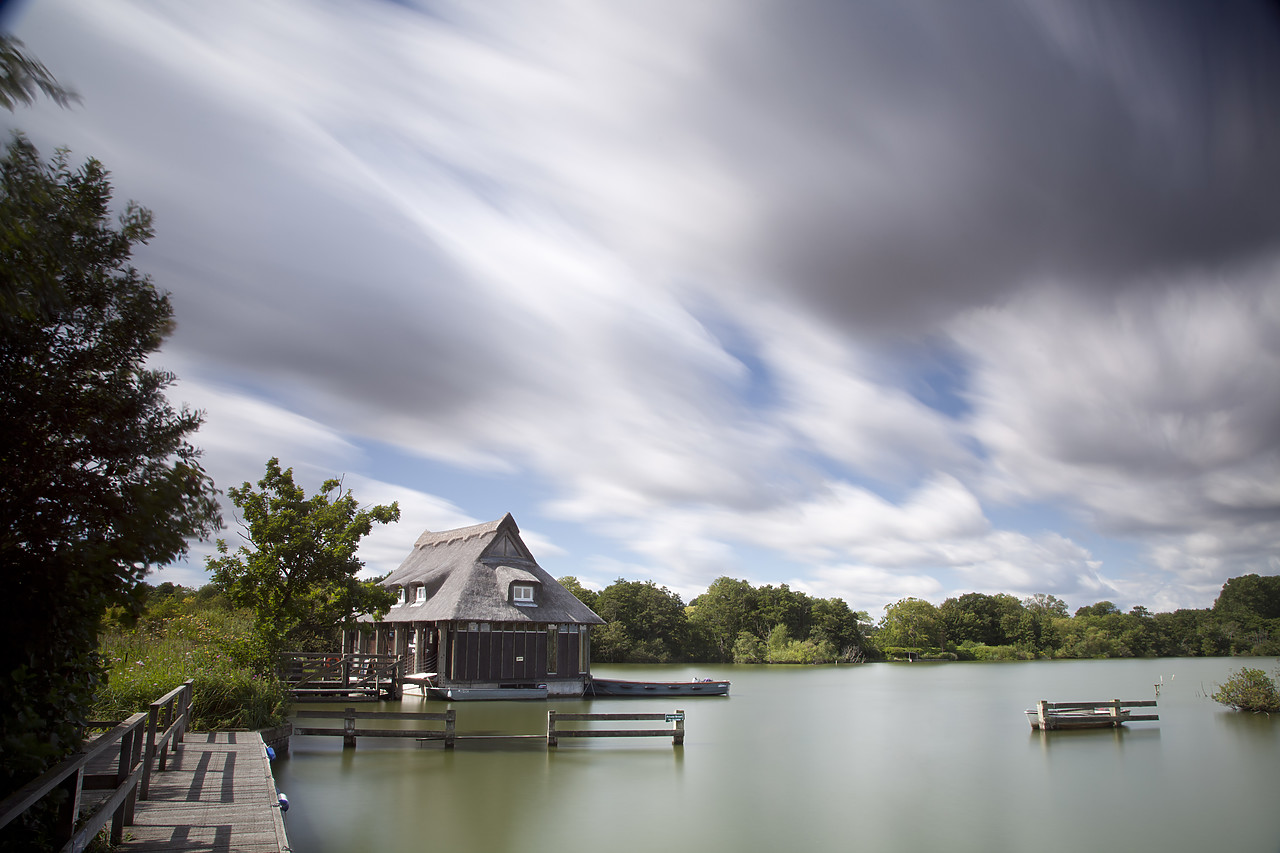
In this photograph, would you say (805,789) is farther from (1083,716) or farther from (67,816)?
(1083,716)

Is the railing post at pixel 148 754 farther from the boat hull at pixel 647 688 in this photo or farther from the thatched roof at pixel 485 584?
the boat hull at pixel 647 688

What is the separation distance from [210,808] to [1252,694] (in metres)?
33.7

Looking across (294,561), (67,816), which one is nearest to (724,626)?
(294,561)

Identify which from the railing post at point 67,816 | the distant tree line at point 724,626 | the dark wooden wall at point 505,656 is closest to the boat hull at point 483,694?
the dark wooden wall at point 505,656

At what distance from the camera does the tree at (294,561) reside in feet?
77.2

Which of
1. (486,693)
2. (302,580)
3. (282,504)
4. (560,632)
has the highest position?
(282,504)

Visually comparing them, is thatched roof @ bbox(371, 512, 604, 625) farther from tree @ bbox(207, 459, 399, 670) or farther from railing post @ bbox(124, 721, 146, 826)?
railing post @ bbox(124, 721, 146, 826)

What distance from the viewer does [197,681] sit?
1520 cm

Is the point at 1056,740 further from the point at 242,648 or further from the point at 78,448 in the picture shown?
the point at 78,448

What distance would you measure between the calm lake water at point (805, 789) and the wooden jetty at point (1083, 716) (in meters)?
0.40

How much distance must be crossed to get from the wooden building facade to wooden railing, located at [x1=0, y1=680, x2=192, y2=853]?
20.7 metres

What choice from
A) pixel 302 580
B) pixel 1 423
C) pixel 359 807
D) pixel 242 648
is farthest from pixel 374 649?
pixel 1 423

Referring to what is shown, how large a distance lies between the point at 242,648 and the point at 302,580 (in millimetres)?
4146

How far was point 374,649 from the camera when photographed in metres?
40.4
